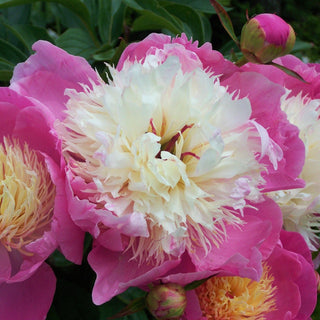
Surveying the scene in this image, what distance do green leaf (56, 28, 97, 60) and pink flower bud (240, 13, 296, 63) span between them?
0.29 metres

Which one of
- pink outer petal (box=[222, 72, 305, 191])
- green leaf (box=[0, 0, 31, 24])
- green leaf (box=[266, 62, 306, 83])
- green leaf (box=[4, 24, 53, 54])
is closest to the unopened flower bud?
pink outer petal (box=[222, 72, 305, 191])

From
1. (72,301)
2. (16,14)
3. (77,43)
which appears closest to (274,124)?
(72,301)

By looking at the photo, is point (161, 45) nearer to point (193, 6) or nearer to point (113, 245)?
point (113, 245)

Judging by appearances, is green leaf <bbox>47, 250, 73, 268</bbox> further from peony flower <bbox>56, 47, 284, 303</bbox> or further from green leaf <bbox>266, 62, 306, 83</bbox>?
green leaf <bbox>266, 62, 306, 83</bbox>

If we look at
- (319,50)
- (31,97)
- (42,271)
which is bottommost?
(319,50)

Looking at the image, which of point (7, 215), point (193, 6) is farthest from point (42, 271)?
point (193, 6)

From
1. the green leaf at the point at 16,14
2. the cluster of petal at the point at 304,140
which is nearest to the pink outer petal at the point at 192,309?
the cluster of petal at the point at 304,140

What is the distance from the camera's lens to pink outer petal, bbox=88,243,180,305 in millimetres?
411

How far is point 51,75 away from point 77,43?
32 centimetres

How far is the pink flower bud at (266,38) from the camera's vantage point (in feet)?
1.68

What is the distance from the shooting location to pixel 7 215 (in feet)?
1.36

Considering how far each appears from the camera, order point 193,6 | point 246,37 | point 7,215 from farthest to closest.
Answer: point 193,6 → point 246,37 → point 7,215

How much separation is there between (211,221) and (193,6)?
1.91ft

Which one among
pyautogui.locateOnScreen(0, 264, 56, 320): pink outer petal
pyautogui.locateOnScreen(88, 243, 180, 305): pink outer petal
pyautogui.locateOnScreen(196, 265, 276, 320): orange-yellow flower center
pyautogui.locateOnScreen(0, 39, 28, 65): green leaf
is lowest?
pyautogui.locateOnScreen(196, 265, 276, 320): orange-yellow flower center
